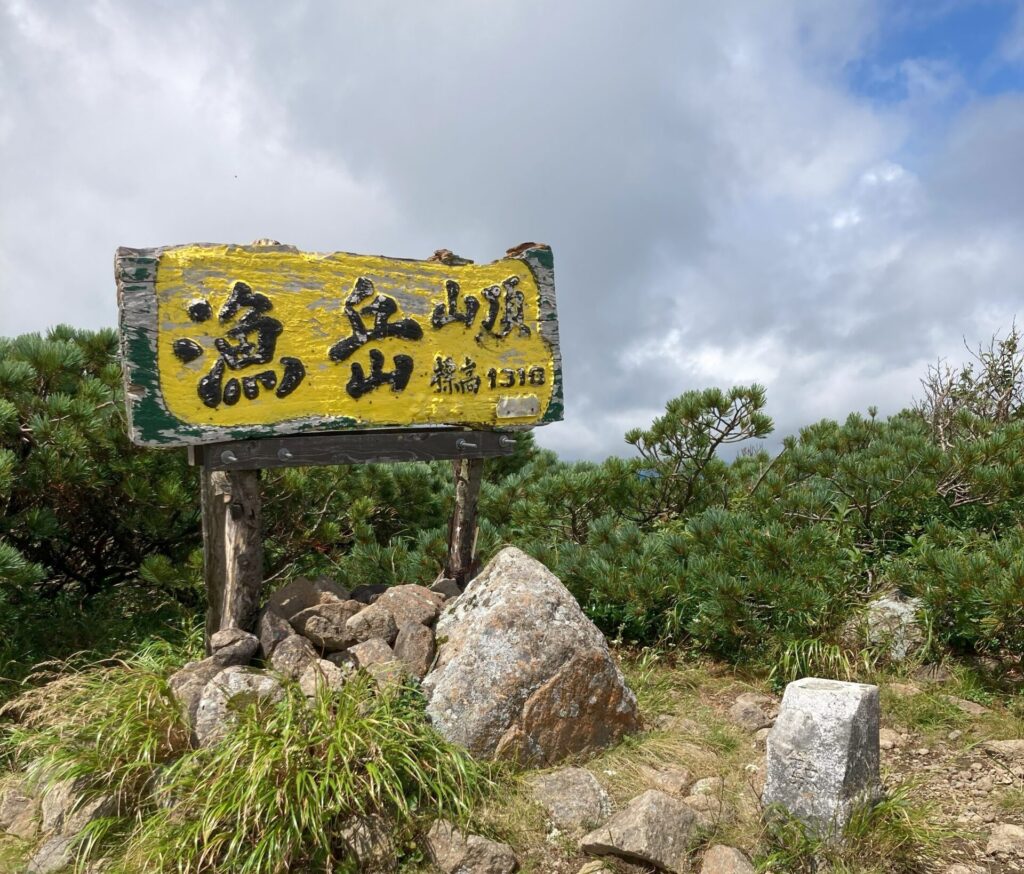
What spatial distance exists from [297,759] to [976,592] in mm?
4035

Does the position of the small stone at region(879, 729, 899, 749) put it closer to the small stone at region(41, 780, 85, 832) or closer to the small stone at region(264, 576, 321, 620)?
the small stone at region(264, 576, 321, 620)

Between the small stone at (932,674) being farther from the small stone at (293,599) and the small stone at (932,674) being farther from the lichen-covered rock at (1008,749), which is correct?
the small stone at (293,599)

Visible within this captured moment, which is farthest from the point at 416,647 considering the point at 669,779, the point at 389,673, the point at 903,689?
the point at 903,689

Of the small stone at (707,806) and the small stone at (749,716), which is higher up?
the small stone at (749,716)

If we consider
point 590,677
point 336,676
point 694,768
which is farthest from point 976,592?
point 336,676

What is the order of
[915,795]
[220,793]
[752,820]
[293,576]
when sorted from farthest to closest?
[293,576]
[915,795]
[752,820]
[220,793]

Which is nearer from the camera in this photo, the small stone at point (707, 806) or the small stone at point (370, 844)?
the small stone at point (370, 844)

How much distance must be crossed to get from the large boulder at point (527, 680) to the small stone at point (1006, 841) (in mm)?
1738

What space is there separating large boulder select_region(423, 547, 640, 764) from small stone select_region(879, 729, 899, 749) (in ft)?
4.73

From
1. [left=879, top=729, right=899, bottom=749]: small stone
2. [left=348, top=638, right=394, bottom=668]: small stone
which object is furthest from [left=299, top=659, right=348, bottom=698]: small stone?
[left=879, top=729, right=899, bottom=749]: small stone

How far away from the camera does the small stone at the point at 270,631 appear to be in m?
4.70

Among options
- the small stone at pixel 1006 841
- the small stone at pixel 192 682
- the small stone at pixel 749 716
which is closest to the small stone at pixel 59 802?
the small stone at pixel 192 682

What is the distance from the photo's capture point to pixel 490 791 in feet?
13.2

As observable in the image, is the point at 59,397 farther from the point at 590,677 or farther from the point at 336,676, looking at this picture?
the point at 590,677
